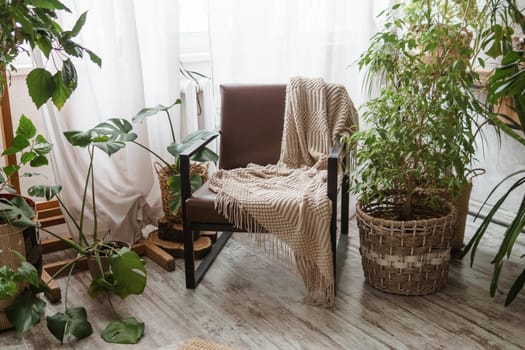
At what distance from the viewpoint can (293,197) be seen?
2297 millimetres

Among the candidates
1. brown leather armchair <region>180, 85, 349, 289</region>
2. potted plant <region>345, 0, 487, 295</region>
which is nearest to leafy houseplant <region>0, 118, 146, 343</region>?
brown leather armchair <region>180, 85, 349, 289</region>

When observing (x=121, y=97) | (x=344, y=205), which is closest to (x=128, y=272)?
(x=121, y=97)

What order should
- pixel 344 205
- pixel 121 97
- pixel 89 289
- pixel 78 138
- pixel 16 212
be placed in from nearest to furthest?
pixel 16 212, pixel 78 138, pixel 89 289, pixel 121 97, pixel 344 205

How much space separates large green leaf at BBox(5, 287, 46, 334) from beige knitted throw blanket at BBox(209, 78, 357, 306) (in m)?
0.73

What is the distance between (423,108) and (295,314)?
90 centimetres

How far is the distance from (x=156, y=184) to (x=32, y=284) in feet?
3.23

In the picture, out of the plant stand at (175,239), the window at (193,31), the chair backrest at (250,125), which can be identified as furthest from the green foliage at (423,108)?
the window at (193,31)

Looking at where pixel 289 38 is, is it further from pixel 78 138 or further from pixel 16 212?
pixel 16 212

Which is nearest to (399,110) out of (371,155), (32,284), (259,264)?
(371,155)

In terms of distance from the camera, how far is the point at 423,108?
2.21 metres

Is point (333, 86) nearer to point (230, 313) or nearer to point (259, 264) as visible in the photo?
point (259, 264)

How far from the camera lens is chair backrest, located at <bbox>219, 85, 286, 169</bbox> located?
281 cm

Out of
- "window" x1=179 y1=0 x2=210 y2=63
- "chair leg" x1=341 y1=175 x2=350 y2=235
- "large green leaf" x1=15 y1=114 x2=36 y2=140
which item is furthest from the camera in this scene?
"window" x1=179 y1=0 x2=210 y2=63

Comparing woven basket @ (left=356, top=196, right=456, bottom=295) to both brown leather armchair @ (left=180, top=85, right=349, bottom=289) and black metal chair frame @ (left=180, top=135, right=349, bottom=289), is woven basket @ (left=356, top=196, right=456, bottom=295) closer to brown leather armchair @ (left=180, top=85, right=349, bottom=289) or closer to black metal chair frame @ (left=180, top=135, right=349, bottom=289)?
black metal chair frame @ (left=180, top=135, right=349, bottom=289)
